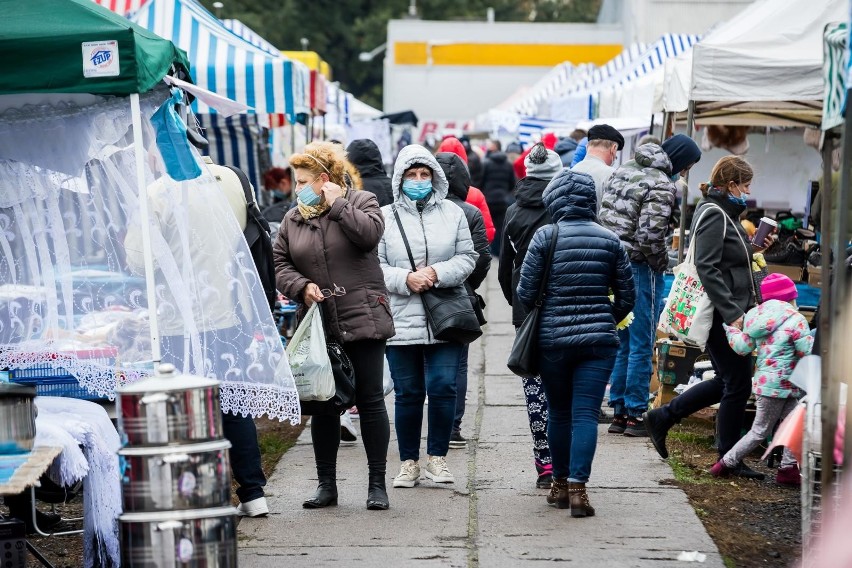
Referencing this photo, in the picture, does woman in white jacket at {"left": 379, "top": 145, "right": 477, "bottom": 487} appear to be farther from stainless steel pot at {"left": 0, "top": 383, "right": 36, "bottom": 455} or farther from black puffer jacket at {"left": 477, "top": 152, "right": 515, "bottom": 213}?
black puffer jacket at {"left": 477, "top": 152, "right": 515, "bottom": 213}

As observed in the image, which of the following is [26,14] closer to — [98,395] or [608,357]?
[98,395]

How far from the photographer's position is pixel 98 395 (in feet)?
19.1

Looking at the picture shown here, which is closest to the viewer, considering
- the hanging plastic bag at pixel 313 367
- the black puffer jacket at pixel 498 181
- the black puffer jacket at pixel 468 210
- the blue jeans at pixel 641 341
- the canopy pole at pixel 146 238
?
the canopy pole at pixel 146 238

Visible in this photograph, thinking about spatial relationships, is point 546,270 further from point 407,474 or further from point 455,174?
point 455,174

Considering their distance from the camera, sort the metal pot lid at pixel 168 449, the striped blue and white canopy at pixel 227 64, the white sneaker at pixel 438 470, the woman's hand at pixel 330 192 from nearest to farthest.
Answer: the metal pot lid at pixel 168 449 → the woman's hand at pixel 330 192 → the white sneaker at pixel 438 470 → the striped blue and white canopy at pixel 227 64

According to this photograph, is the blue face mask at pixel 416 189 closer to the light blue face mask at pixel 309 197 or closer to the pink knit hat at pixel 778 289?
the light blue face mask at pixel 309 197

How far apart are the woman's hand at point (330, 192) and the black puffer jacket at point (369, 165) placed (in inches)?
102

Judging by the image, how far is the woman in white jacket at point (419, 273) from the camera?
21.9 feet

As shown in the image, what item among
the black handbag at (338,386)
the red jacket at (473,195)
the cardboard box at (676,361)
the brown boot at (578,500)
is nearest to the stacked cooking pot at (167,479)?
the black handbag at (338,386)

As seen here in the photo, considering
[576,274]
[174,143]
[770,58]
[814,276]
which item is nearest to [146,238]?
[174,143]

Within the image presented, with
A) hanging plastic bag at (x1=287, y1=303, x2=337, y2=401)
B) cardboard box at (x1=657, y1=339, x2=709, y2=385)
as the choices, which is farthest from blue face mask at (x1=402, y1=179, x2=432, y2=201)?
cardboard box at (x1=657, y1=339, x2=709, y2=385)

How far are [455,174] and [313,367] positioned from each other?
226 cm

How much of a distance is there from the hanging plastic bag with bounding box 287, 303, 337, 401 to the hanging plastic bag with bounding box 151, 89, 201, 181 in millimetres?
1015

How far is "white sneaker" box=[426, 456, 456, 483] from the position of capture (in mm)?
7012
